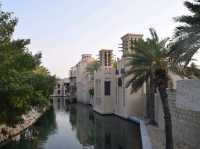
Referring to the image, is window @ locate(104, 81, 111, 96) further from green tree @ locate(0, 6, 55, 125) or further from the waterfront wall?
green tree @ locate(0, 6, 55, 125)

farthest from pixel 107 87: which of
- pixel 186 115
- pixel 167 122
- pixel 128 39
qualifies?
pixel 167 122

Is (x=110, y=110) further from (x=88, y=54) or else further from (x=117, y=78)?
(x=88, y=54)

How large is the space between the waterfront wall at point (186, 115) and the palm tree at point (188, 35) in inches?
106

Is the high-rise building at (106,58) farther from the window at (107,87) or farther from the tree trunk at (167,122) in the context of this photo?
the tree trunk at (167,122)

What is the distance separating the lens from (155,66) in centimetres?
2006

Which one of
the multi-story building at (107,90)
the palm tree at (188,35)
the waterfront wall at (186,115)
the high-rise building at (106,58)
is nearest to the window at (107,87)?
the multi-story building at (107,90)

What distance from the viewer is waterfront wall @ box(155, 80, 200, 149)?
15.8 m

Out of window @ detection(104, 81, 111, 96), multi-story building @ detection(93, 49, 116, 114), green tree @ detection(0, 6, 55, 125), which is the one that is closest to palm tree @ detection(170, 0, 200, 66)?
green tree @ detection(0, 6, 55, 125)

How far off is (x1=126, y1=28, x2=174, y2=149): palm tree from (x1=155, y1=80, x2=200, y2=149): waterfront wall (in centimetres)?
94

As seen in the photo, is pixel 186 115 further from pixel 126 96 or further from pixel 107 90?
pixel 107 90

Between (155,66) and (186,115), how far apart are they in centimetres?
358

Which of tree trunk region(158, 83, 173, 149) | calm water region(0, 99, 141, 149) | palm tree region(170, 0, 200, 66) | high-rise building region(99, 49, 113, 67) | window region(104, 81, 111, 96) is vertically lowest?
calm water region(0, 99, 141, 149)

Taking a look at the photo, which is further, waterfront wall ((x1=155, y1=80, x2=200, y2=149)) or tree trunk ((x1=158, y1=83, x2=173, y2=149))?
tree trunk ((x1=158, y1=83, x2=173, y2=149))

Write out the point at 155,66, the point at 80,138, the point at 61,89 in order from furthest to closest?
the point at 61,89 < the point at 80,138 < the point at 155,66
